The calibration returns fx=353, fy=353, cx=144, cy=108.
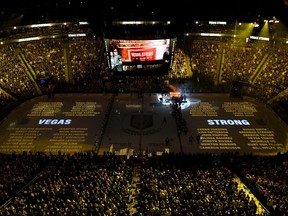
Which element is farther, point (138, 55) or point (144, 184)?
point (138, 55)

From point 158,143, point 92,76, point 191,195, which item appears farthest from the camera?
point 92,76

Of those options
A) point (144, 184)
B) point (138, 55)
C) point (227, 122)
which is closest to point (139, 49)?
point (138, 55)

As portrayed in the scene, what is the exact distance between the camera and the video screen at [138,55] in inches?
1720

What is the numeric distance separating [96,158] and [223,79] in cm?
2667

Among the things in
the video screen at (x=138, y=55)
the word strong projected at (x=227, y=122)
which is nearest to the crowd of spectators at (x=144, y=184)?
the word strong projected at (x=227, y=122)

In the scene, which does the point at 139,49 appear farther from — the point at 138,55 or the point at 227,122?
the point at 227,122

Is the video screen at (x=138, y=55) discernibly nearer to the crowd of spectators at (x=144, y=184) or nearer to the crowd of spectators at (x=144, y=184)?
the crowd of spectators at (x=144, y=184)

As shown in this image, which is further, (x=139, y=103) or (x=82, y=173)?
(x=139, y=103)

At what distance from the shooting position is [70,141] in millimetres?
34594

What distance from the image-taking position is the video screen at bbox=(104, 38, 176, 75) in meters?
43.7

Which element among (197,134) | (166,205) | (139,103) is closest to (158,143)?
(197,134)

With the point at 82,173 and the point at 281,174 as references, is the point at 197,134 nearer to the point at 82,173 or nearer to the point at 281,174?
the point at 281,174

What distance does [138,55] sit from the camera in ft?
145

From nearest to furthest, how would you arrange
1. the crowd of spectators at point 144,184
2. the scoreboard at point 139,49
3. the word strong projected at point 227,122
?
the crowd of spectators at point 144,184, the word strong projected at point 227,122, the scoreboard at point 139,49
